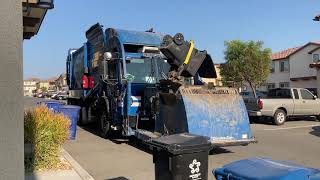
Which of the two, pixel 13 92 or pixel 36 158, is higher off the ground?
pixel 13 92

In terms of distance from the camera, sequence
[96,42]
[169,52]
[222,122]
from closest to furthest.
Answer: [222,122]
[169,52]
[96,42]

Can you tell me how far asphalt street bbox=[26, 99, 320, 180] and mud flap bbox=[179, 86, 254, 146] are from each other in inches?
20.9

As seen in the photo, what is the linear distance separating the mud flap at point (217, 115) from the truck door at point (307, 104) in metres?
10.7

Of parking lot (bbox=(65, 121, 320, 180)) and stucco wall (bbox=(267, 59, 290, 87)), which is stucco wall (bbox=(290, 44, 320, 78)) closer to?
stucco wall (bbox=(267, 59, 290, 87))

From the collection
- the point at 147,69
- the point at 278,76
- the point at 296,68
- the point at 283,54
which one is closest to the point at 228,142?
the point at 147,69

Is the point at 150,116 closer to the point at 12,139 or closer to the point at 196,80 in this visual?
the point at 196,80

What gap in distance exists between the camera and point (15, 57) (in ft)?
13.3

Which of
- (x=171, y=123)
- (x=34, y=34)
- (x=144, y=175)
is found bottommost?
(x=144, y=175)

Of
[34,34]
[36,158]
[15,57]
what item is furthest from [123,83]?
[15,57]

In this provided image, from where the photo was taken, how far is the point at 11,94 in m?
4.03

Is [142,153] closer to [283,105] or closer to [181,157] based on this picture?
[181,157]

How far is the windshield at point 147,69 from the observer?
517 inches

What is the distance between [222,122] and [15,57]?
728 centimetres

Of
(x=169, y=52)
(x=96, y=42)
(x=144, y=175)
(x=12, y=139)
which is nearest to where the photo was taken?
(x=12, y=139)
